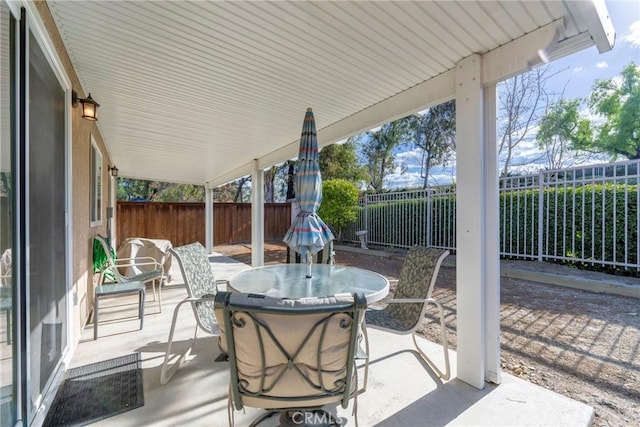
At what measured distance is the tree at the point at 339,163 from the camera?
46.0ft

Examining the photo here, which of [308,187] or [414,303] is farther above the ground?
[308,187]

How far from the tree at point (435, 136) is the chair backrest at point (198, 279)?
42.0 feet

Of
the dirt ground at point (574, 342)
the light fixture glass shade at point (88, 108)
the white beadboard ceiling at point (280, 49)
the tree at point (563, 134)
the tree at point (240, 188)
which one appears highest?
the tree at point (563, 134)

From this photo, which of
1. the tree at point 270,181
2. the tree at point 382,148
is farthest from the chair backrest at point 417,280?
the tree at point 270,181

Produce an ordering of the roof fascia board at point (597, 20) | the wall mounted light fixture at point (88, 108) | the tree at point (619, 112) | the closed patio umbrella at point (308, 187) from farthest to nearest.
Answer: the tree at point (619, 112), the wall mounted light fixture at point (88, 108), the closed patio umbrella at point (308, 187), the roof fascia board at point (597, 20)

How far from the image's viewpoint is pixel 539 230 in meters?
6.23

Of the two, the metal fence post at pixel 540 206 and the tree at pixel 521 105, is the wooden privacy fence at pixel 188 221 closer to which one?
the tree at pixel 521 105

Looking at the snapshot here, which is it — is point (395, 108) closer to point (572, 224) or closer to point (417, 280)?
point (417, 280)

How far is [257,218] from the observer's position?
688 centimetres

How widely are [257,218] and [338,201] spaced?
12.5ft

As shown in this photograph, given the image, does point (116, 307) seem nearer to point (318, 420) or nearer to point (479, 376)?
point (318, 420)

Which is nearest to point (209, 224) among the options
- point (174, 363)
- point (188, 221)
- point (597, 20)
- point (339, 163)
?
point (188, 221)

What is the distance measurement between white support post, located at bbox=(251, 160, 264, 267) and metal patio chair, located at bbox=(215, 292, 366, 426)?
5159 millimetres

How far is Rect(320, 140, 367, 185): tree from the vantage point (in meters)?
14.0
